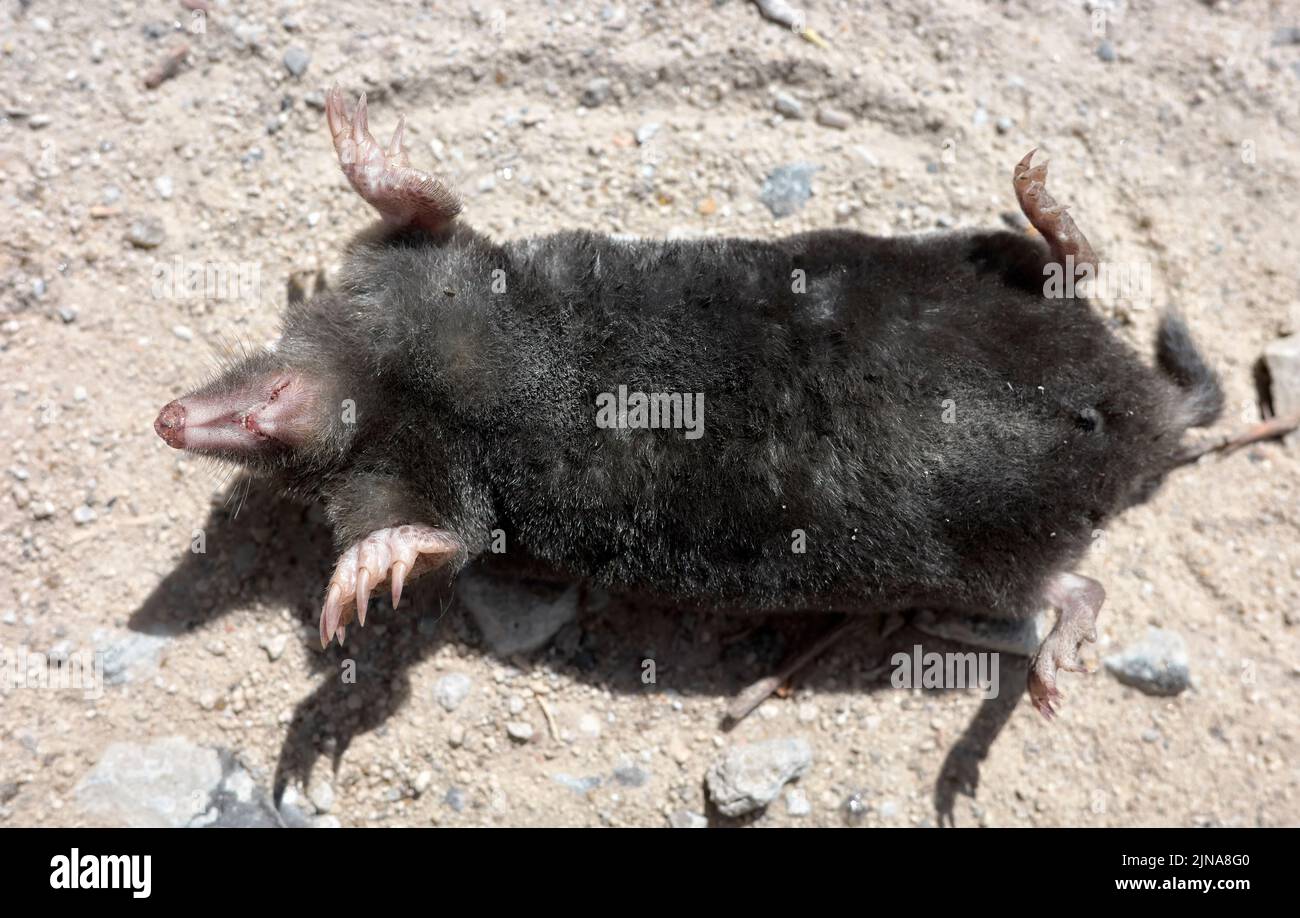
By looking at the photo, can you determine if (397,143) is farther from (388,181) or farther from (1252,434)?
(1252,434)

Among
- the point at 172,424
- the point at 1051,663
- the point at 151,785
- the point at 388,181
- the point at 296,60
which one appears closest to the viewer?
the point at 172,424

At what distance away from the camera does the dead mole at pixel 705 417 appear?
2760 millimetres

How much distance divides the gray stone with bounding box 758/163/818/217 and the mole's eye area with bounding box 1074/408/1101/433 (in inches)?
55.6

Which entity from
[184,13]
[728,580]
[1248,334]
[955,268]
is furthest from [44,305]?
[1248,334]

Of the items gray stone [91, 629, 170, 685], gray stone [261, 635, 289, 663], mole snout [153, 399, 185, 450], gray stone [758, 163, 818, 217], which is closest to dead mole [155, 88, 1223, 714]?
mole snout [153, 399, 185, 450]

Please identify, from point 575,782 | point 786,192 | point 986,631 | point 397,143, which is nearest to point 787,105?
point 786,192

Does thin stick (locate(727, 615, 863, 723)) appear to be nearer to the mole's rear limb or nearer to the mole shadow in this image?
the mole shadow

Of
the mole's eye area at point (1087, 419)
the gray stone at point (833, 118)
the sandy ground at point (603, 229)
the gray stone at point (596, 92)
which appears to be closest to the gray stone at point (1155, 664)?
the sandy ground at point (603, 229)

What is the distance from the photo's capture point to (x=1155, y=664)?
11.6 ft

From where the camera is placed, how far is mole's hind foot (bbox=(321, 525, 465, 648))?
8.99 feet

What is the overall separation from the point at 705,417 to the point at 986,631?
1.58 metres

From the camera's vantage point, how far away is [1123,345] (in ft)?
9.84

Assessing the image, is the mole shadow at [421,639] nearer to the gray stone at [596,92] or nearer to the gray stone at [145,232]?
the gray stone at [145,232]

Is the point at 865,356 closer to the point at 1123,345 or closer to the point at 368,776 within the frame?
the point at 1123,345
